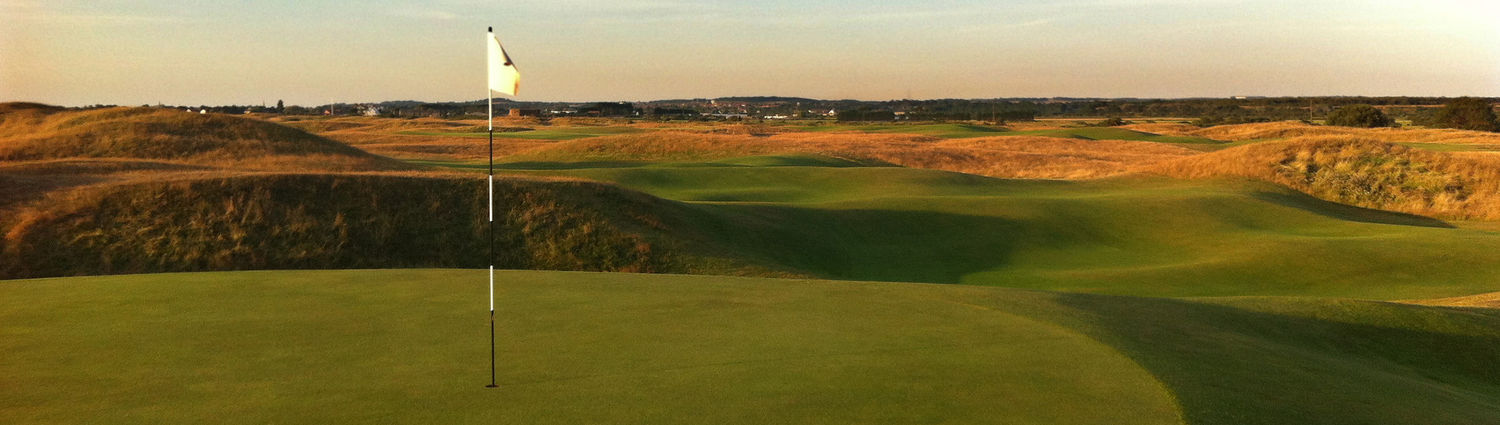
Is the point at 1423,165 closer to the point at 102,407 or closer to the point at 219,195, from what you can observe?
the point at 219,195

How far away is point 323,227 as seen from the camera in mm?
25266

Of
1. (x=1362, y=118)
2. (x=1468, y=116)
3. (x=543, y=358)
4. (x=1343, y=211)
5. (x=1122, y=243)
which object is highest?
(x=1468, y=116)

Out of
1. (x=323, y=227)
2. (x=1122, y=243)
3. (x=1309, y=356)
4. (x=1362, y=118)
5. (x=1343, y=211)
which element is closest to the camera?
(x=1309, y=356)

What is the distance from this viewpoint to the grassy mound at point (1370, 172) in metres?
43.8

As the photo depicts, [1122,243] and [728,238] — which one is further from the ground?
[728,238]

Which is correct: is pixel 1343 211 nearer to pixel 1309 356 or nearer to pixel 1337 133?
pixel 1337 133

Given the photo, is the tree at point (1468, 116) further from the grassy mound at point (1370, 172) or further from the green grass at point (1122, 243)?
the green grass at point (1122, 243)

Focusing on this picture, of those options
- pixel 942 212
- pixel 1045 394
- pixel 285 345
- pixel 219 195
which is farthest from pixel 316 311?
pixel 942 212

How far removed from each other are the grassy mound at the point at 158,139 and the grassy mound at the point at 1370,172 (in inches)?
1515

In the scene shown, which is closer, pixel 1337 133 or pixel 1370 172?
pixel 1370 172

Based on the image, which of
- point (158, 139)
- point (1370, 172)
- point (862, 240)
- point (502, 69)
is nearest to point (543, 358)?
point (502, 69)

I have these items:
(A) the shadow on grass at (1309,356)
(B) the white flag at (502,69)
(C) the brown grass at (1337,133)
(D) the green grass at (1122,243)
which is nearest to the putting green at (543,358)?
(A) the shadow on grass at (1309,356)

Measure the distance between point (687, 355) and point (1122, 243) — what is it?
26840 mm

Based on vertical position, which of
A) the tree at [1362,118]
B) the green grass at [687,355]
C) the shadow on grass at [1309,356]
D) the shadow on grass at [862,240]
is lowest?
the shadow on grass at [862,240]
